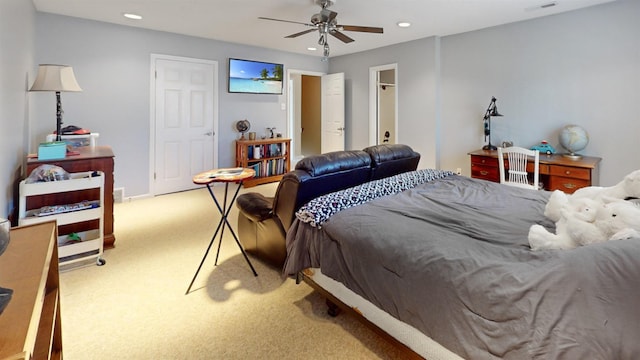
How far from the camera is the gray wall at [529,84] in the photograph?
371 centimetres

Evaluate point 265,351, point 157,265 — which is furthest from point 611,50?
point 157,265

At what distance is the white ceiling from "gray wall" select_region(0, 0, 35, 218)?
0.90 metres

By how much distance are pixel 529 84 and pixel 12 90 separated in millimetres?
5510

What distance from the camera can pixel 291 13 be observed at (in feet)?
13.2

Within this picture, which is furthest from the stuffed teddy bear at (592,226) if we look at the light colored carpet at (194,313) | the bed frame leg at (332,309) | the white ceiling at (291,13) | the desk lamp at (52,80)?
the desk lamp at (52,80)

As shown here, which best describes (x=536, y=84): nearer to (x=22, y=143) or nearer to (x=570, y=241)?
(x=570, y=241)

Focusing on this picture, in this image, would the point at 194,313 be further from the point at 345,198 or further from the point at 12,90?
the point at 12,90

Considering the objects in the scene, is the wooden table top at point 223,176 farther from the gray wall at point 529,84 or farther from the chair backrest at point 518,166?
the gray wall at point 529,84

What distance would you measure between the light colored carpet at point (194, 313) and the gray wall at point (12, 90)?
86 cm

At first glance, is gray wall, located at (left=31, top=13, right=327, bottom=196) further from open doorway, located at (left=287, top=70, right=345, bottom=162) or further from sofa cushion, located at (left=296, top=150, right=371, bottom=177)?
sofa cushion, located at (left=296, top=150, right=371, bottom=177)

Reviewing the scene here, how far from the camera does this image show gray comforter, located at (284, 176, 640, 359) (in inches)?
39.1

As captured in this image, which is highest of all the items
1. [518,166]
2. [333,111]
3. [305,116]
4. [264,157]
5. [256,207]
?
[305,116]

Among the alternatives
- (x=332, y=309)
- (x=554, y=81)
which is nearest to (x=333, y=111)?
(x=554, y=81)

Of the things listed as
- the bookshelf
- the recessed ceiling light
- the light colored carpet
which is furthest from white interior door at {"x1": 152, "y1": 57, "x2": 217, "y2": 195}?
the light colored carpet
